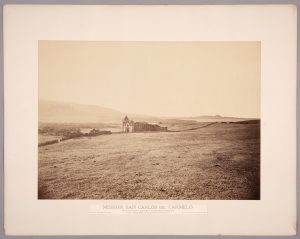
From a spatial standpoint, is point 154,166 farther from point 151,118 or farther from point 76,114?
point 76,114

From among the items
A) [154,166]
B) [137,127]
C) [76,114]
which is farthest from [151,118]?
[76,114]

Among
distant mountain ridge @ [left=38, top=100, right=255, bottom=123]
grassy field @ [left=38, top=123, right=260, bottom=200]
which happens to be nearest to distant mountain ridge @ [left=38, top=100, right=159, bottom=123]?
distant mountain ridge @ [left=38, top=100, right=255, bottom=123]

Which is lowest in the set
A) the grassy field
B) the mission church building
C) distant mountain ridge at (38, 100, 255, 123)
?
the grassy field

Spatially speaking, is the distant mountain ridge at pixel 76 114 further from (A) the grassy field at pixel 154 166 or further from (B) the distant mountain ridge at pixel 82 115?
(A) the grassy field at pixel 154 166

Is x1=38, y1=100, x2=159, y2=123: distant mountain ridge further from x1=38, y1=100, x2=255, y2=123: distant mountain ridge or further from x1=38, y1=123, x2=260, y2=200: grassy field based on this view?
x1=38, y1=123, x2=260, y2=200: grassy field

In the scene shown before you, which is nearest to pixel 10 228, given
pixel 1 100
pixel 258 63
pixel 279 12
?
pixel 1 100

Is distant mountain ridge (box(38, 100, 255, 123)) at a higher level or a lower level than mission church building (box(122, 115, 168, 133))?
higher

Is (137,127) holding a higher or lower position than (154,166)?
higher
